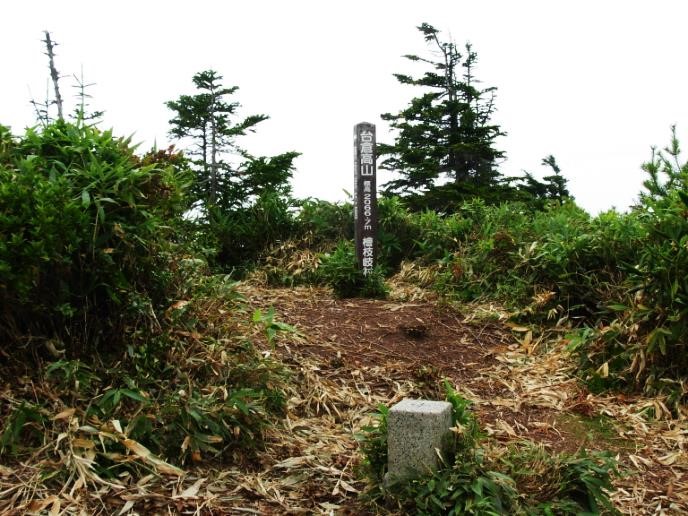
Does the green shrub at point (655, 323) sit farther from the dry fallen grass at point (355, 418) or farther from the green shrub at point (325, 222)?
the green shrub at point (325, 222)

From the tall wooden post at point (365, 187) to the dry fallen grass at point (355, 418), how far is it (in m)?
0.88

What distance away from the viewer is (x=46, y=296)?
3.56 m

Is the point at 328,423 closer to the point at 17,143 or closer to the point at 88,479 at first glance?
the point at 88,479

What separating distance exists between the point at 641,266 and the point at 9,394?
4324 millimetres

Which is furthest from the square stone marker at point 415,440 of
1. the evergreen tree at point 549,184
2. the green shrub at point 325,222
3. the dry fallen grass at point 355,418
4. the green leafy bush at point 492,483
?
the evergreen tree at point 549,184

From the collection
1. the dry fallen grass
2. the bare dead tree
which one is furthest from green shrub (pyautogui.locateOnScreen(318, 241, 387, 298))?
the bare dead tree

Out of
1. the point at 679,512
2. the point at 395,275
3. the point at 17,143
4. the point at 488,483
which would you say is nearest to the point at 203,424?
the point at 488,483

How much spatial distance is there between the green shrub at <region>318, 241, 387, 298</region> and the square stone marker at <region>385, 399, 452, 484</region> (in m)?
3.91

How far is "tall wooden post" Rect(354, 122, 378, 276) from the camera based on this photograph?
7434mm

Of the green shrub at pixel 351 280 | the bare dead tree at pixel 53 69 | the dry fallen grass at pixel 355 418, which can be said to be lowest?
the dry fallen grass at pixel 355 418

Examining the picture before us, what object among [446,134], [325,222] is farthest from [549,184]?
[325,222]

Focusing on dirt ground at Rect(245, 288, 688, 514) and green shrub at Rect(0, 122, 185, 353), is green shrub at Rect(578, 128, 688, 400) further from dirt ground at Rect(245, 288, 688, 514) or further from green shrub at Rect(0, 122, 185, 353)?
green shrub at Rect(0, 122, 185, 353)

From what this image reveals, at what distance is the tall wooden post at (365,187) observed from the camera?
743cm

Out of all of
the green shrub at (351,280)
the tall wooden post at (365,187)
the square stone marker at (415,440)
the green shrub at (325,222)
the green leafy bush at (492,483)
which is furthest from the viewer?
the green shrub at (325,222)
